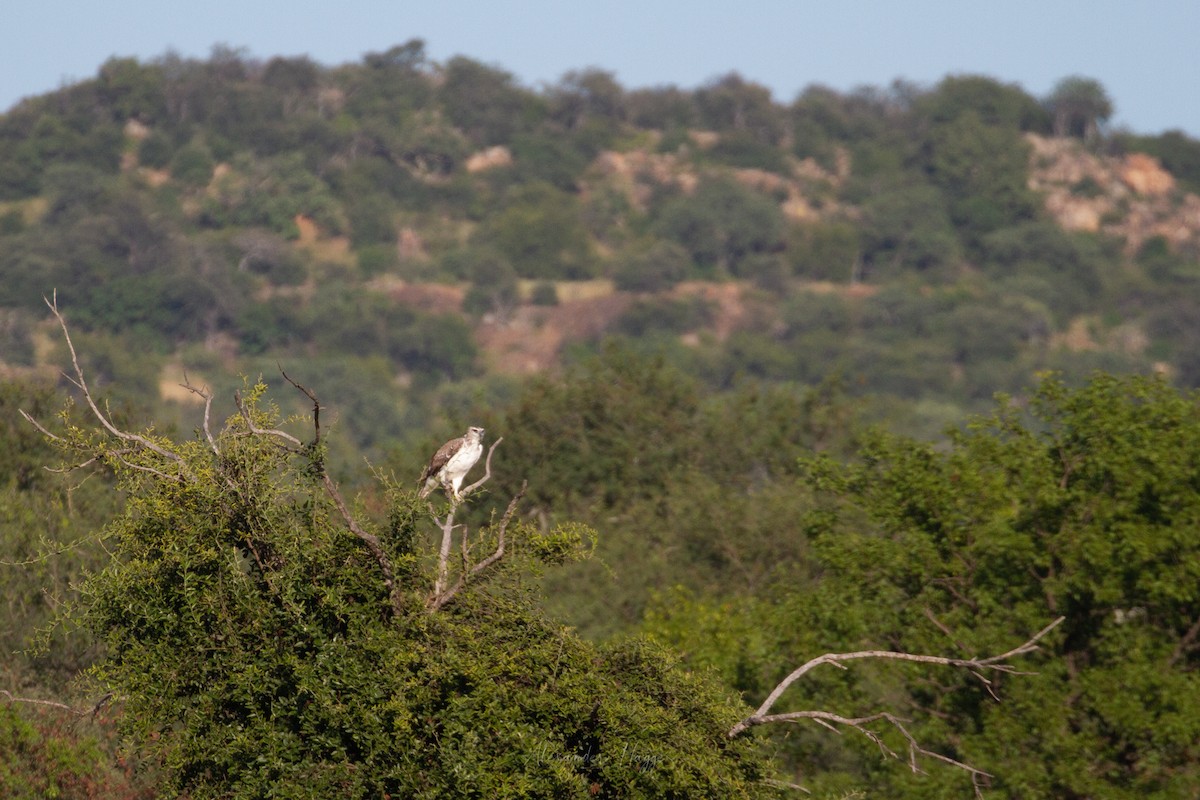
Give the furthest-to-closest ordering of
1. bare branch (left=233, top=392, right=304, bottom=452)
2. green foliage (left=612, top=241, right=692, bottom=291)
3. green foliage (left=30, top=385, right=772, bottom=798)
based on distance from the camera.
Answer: green foliage (left=612, top=241, right=692, bottom=291) → green foliage (left=30, top=385, right=772, bottom=798) → bare branch (left=233, top=392, right=304, bottom=452)

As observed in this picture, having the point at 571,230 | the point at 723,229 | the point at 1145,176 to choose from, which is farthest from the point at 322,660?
the point at 1145,176

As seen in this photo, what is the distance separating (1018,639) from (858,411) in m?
23.1

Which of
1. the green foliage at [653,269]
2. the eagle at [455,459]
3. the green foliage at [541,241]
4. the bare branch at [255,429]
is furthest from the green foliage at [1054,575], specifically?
the green foliage at [541,241]

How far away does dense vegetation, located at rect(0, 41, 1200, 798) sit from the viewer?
932cm

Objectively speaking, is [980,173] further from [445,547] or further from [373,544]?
[373,544]

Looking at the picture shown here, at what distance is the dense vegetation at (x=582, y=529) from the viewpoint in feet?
30.6

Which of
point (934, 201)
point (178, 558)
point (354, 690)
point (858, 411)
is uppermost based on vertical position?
point (178, 558)

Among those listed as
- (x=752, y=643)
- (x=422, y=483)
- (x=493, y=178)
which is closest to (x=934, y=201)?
(x=493, y=178)

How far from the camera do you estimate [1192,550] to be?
1617 cm

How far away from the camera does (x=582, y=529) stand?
31.9 ft

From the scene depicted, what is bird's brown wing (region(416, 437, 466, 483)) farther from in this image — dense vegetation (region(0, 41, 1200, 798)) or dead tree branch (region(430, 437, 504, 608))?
dead tree branch (region(430, 437, 504, 608))

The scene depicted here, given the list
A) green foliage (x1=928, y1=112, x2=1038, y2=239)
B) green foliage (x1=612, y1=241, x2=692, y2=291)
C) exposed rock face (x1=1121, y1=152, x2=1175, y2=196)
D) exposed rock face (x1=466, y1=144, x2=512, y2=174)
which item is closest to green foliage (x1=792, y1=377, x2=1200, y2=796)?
green foliage (x1=612, y1=241, x2=692, y2=291)

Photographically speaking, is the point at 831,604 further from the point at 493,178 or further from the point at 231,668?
the point at 493,178

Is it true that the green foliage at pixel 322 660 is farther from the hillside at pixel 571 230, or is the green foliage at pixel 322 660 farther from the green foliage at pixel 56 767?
the hillside at pixel 571 230
